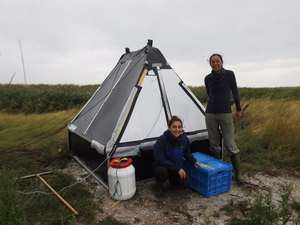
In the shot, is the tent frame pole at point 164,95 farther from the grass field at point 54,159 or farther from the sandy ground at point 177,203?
the grass field at point 54,159

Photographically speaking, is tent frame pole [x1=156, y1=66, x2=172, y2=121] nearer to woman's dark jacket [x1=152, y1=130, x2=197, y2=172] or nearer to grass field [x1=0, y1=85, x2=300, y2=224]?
woman's dark jacket [x1=152, y1=130, x2=197, y2=172]

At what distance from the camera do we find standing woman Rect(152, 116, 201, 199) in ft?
9.75

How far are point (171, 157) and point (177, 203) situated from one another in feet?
1.94

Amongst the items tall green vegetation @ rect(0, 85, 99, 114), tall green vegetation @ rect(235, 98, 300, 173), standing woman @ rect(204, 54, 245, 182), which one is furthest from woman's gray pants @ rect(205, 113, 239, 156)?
tall green vegetation @ rect(0, 85, 99, 114)

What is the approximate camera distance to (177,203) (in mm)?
2941

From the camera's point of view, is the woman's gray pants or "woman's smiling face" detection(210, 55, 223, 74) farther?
the woman's gray pants

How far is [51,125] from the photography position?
16.8ft

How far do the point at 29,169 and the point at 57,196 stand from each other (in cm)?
119

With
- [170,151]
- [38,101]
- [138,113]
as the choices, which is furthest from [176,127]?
→ [38,101]

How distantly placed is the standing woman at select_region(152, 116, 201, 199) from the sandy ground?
0.18 metres

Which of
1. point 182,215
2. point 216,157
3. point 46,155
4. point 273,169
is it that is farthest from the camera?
point 46,155

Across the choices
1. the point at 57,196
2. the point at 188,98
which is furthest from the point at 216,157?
the point at 57,196

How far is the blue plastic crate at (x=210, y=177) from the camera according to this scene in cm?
299

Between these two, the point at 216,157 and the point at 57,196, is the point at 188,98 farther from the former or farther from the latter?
the point at 57,196
